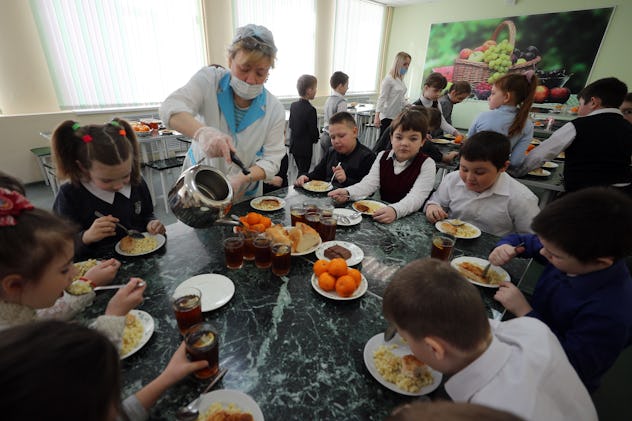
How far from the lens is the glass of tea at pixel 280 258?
1.25 metres

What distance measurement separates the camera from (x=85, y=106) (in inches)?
203

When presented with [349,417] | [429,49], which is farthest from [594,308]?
[429,49]

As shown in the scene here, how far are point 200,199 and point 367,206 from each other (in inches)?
47.2

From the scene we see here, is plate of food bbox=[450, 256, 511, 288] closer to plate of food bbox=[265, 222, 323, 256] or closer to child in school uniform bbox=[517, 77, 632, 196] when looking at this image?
plate of food bbox=[265, 222, 323, 256]

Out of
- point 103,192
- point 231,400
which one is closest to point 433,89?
point 103,192

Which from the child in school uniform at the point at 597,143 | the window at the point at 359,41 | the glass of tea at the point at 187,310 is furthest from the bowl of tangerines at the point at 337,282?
the window at the point at 359,41

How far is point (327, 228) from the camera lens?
1.57 metres

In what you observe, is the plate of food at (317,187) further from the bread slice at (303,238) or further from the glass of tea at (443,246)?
the glass of tea at (443,246)

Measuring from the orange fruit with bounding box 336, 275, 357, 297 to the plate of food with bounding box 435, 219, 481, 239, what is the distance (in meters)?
0.91

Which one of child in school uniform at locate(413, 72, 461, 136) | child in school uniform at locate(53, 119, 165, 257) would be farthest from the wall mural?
child in school uniform at locate(53, 119, 165, 257)

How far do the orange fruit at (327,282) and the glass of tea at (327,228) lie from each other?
0.42 m

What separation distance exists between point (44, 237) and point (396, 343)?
1.20 m

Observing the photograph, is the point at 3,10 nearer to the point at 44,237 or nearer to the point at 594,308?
the point at 44,237

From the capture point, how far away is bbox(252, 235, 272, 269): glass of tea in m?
1.30
